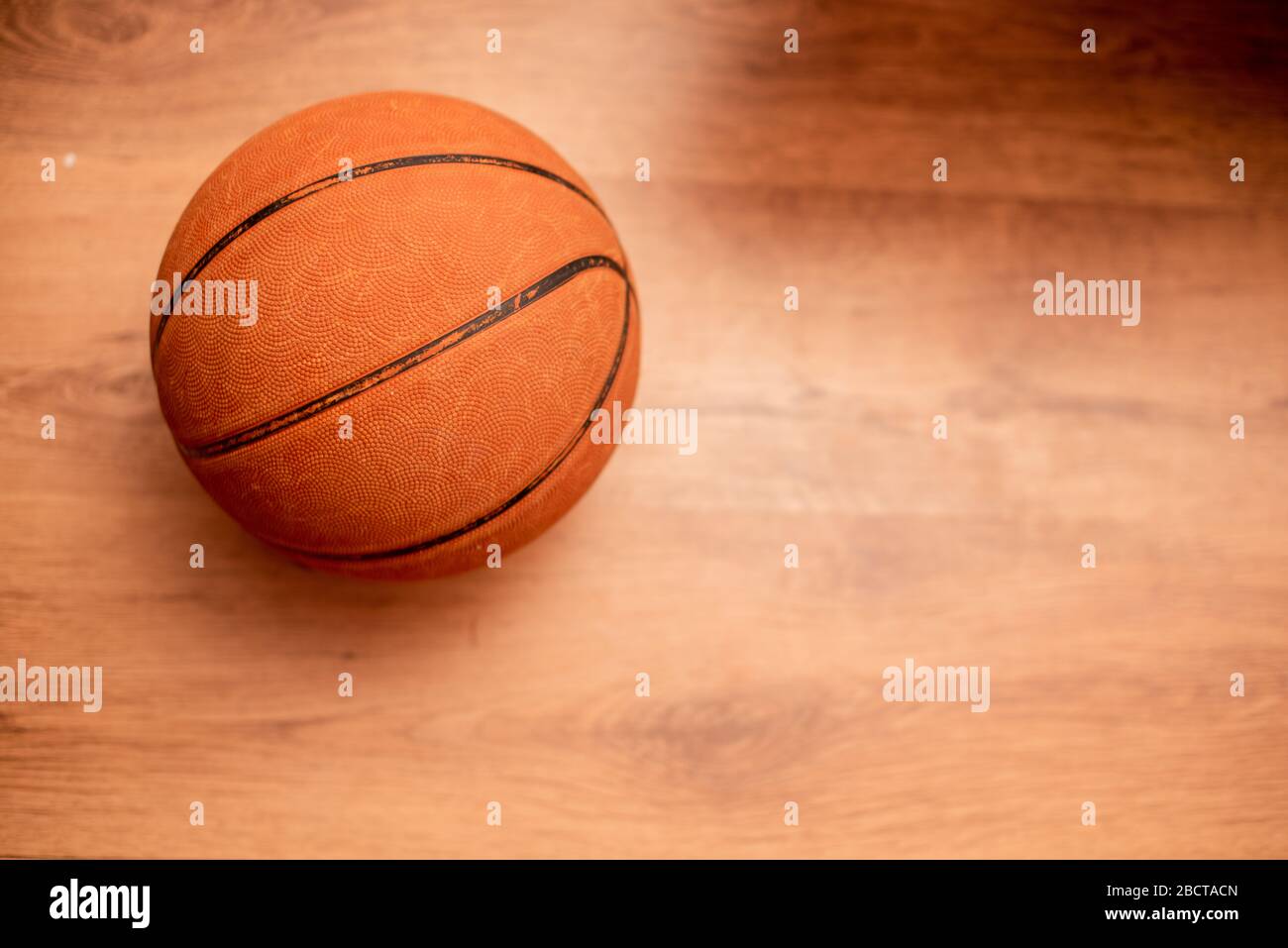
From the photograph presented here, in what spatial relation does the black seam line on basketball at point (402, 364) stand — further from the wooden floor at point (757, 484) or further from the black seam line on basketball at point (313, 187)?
the wooden floor at point (757, 484)

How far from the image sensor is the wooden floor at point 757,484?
3.74 ft

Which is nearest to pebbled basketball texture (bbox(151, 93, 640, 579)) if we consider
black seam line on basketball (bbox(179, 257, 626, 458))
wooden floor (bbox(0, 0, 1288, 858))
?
black seam line on basketball (bbox(179, 257, 626, 458))

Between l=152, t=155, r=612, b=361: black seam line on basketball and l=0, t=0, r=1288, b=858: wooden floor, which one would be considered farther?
l=0, t=0, r=1288, b=858: wooden floor

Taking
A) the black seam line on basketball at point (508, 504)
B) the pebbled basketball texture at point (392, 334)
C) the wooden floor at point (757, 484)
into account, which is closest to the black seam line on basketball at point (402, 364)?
the pebbled basketball texture at point (392, 334)

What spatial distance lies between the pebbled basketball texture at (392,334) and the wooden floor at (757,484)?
0.33 metres

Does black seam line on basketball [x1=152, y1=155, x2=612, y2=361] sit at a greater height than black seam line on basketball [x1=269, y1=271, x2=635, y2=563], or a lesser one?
greater

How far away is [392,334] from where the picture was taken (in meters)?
0.77

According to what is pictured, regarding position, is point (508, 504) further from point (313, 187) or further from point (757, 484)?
point (757, 484)

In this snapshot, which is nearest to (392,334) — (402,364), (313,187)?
(402,364)

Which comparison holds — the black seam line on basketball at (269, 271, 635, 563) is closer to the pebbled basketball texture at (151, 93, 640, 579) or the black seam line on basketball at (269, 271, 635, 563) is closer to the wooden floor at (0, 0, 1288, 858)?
the pebbled basketball texture at (151, 93, 640, 579)

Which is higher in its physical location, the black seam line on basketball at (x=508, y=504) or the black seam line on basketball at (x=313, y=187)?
the black seam line on basketball at (x=313, y=187)

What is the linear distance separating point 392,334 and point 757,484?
586 millimetres

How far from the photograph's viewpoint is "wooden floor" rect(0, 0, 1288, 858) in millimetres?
1140

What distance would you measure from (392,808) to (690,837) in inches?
15.2
